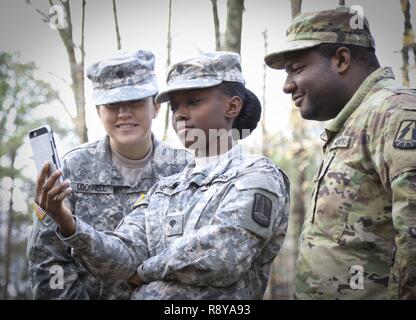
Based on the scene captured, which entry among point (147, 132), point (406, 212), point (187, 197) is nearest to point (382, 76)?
point (406, 212)

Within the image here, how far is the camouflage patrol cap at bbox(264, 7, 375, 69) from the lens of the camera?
3217 millimetres

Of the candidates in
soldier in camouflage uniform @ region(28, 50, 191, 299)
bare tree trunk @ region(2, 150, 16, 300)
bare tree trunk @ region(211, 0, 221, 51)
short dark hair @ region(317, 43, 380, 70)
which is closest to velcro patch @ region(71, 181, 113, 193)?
soldier in camouflage uniform @ region(28, 50, 191, 299)

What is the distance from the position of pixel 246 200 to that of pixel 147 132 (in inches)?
57.2

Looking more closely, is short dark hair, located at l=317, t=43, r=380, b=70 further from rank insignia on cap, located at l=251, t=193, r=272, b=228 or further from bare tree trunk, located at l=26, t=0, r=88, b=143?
bare tree trunk, located at l=26, t=0, r=88, b=143

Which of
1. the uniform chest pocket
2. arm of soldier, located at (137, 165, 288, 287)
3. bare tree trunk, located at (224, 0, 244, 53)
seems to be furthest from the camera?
bare tree trunk, located at (224, 0, 244, 53)

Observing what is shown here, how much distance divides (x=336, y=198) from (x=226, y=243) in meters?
0.58

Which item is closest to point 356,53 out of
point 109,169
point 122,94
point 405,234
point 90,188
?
point 405,234

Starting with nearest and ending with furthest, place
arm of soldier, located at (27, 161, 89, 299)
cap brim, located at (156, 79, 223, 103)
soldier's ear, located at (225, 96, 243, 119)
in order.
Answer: cap brim, located at (156, 79, 223, 103) < soldier's ear, located at (225, 96, 243, 119) < arm of soldier, located at (27, 161, 89, 299)

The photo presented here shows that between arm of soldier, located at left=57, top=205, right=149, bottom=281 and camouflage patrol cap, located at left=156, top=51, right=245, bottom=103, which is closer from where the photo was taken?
arm of soldier, located at left=57, top=205, right=149, bottom=281

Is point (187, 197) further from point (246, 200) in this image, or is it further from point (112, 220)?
point (112, 220)

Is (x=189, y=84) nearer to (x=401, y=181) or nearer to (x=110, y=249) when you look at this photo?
(x=110, y=249)

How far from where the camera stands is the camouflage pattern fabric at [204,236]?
9.76ft

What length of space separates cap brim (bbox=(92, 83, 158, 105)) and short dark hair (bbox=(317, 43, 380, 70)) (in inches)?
Result: 55.8

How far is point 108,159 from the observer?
437 centimetres
